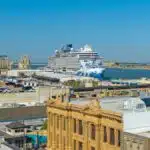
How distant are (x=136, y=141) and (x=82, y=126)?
43.3ft

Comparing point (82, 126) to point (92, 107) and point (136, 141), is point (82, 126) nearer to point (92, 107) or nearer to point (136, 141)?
point (92, 107)

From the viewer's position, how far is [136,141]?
40.2 m

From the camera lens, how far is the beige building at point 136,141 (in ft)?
128

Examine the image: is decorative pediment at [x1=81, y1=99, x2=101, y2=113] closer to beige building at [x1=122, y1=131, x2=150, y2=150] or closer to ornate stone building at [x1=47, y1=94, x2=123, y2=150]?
ornate stone building at [x1=47, y1=94, x2=123, y2=150]

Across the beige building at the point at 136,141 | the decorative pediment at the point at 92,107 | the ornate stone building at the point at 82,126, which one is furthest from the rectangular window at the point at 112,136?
Result: the beige building at the point at 136,141

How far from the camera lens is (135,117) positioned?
44.7 metres

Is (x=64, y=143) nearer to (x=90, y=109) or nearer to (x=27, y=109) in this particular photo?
(x=90, y=109)

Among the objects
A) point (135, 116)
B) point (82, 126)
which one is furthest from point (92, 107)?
point (135, 116)

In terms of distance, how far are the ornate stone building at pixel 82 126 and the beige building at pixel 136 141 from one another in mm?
2677

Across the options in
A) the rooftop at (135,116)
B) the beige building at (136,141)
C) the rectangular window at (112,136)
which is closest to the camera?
the beige building at (136,141)

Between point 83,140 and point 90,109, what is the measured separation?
4427 millimetres

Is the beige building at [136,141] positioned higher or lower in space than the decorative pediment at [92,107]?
lower

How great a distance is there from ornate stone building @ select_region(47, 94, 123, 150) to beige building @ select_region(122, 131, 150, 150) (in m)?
2.68

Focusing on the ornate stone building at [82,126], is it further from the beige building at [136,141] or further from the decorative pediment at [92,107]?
the beige building at [136,141]
